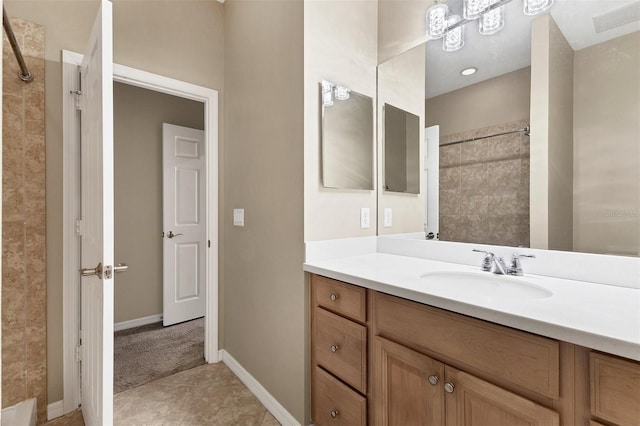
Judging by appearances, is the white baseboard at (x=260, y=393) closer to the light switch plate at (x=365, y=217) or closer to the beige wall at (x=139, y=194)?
the light switch plate at (x=365, y=217)

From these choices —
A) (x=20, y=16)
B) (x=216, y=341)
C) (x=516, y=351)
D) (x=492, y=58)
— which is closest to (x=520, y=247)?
(x=516, y=351)

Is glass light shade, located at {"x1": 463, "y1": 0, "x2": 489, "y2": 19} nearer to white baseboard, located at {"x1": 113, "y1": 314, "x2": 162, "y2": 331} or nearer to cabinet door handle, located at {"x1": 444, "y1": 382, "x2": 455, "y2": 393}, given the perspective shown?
cabinet door handle, located at {"x1": 444, "y1": 382, "x2": 455, "y2": 393}

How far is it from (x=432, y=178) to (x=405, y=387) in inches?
44.0

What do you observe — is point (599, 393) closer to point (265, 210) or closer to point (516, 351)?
point (516, 351)

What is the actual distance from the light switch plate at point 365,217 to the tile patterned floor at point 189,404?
48.1 inches

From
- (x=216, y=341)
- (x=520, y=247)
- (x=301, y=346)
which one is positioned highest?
(x=520, y=247)

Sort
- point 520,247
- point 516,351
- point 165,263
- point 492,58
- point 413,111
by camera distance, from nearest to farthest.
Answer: point 516,351 → point 520,247 → point 492,58 → point 413,111 → point 165,263

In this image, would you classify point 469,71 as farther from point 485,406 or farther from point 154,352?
point 154,352

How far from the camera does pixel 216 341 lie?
94.5 inches

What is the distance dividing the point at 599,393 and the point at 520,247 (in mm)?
743

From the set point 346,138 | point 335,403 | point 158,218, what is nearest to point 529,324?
point 335,403

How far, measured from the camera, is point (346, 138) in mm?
1768

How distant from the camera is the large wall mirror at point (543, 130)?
44.8 inches

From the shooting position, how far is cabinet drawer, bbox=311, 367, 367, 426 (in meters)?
1.30
